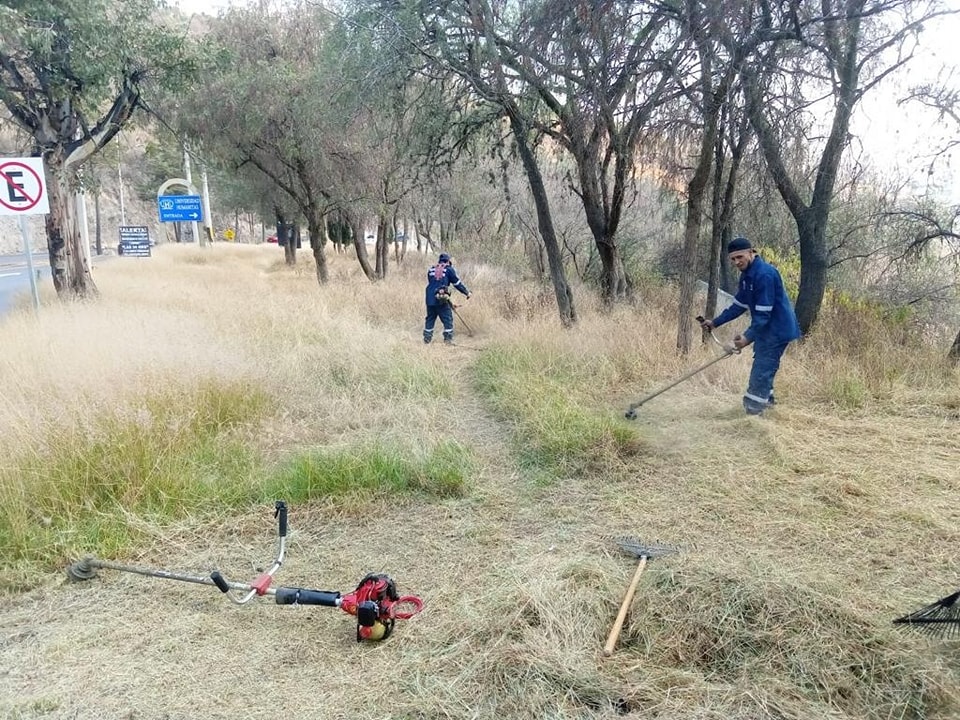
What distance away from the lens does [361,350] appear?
800cm

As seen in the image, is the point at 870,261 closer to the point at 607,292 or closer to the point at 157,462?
the point at 607,292

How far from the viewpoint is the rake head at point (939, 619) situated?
2.49 meters

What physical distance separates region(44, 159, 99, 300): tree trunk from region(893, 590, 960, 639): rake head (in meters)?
13.0

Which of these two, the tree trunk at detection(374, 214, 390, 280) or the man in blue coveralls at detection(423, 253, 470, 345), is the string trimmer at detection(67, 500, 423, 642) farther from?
the tree trunk at detection(374, 214, 390, 280)

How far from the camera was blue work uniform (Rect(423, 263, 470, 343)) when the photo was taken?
10.1 meters

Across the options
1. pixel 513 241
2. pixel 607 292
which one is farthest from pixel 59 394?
pixel 513 241

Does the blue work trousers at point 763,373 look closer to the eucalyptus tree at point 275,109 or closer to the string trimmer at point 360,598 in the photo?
the string trimmer at point 360,598

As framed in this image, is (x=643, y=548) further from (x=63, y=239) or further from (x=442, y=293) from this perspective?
(x=63, y=239)

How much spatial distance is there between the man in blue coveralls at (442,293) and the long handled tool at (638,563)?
22.9ft

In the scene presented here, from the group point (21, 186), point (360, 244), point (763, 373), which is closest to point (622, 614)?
point (763, 373)

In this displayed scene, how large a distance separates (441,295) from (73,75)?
7102 mm

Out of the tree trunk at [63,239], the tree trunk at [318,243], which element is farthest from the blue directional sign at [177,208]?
the tree trunk at [63,239]

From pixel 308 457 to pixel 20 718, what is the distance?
7.19ft

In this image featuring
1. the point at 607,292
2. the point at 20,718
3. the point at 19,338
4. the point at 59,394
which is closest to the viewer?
the point at 20,718
